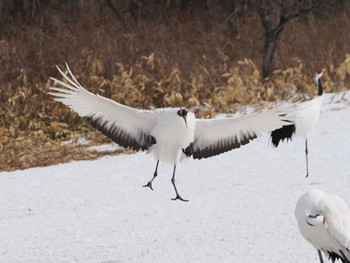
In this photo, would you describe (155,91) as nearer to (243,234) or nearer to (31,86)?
(31,86)

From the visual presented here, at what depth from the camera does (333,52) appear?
14.6m

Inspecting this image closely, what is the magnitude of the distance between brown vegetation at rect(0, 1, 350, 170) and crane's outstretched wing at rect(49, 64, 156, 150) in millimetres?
2542

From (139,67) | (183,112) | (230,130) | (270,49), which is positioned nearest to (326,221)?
(183,112)

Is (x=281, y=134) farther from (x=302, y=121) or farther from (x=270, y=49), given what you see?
(x=270, y=49)

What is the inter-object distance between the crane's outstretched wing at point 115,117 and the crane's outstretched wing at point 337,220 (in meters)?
2.02

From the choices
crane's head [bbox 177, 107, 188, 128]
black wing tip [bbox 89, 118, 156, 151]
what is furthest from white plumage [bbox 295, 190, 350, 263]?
black wing tip [bbox 89, 118, 156, 151]

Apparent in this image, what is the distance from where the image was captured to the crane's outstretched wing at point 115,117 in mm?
7277

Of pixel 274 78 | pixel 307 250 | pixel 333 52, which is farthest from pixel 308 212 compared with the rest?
pixel 333 52

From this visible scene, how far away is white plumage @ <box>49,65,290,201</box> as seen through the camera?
729cm

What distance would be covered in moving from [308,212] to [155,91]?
6.73 metres

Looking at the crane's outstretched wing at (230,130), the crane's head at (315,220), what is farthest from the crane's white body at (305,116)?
the crane's head at (315,220)

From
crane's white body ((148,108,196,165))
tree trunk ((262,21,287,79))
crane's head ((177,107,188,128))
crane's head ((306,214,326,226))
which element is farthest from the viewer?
tree trunk ((262,21,287,79))

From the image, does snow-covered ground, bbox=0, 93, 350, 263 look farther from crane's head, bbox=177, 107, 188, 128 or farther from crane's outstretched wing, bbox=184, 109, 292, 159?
crane's head, bbox=177, 107, 188, 128

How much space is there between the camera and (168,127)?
7289 mm
